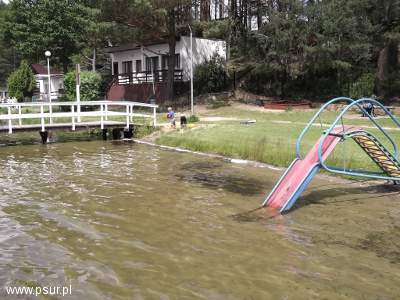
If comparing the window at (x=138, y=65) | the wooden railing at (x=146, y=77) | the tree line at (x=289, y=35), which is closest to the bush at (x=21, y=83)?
the wooden railing at (x=146, y=77)

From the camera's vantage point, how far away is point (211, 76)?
40344 millimetres

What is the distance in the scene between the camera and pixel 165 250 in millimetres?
7746

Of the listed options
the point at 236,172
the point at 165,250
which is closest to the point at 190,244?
the point at 165,250

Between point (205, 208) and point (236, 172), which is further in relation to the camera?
point (236, 172)

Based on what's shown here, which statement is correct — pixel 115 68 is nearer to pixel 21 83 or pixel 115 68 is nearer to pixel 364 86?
pixel 21 83

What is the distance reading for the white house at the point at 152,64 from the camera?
133 ft

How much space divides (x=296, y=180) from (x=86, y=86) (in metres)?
33.1

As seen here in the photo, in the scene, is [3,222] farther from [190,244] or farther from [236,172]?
[236,172]

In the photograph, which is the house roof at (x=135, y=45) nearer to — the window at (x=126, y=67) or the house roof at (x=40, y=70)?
the window at (x=126, y=67)

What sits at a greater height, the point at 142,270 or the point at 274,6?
the point at 274,6

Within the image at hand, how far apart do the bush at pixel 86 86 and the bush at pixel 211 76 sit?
338 inches

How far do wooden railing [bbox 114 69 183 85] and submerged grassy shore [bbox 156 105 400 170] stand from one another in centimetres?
1422

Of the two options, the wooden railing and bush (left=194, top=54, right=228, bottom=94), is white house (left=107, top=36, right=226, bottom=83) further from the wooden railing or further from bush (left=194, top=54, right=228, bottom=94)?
bush (left=194, top=54, right=228, bottom=94)

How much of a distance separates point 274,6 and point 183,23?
22.4 ft
